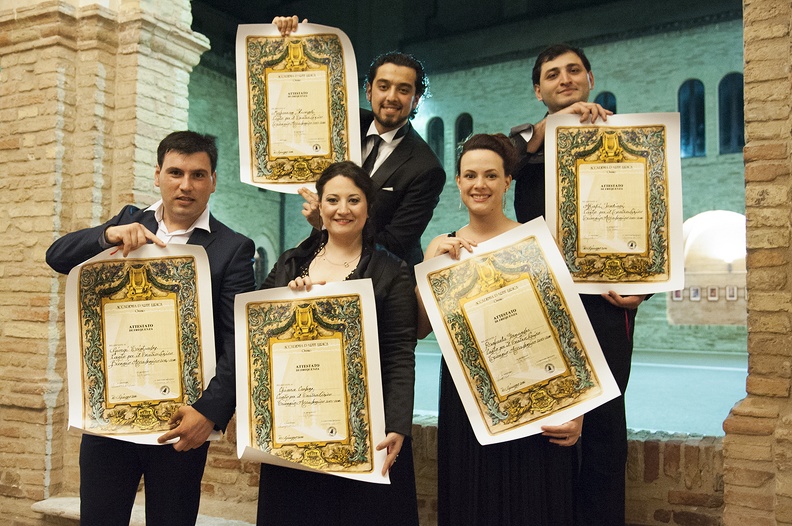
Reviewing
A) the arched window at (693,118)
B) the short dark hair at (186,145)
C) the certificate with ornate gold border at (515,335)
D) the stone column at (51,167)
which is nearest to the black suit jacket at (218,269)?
the short dark hair at (186,145)

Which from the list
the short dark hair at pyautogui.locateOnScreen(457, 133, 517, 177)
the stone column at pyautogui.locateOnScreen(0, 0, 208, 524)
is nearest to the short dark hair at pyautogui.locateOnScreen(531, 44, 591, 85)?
the short dark hair at pyautogui.locateOnScreen(457, 133, 517, 177)

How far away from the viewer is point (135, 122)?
15.8 ft

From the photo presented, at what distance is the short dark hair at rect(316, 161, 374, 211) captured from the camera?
241 centimetres

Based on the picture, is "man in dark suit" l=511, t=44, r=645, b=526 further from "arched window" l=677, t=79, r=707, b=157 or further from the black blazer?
"arched window" l=677, t=79, r=707, b=157

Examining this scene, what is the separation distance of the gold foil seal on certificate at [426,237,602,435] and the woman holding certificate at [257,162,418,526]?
0.18 metres

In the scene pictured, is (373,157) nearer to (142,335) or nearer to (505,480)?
(142,335)

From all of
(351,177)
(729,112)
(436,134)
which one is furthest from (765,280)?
(436,134)

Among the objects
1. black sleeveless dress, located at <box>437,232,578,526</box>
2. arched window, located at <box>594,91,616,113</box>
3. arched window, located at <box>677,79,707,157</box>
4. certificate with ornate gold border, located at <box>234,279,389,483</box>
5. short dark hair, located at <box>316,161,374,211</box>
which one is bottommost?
black sleeveless dress, located at <box>437,232,578,526</box>

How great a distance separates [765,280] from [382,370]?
1.85 m

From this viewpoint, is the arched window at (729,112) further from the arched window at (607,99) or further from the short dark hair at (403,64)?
the short dark hair at (403,64)

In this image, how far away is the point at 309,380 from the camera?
2.29 meters

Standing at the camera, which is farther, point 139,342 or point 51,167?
point 51,167

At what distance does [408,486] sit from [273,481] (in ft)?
1.56

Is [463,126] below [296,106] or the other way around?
the other way around
